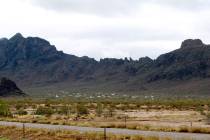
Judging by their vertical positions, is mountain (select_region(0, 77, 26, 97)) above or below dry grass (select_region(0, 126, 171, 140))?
above

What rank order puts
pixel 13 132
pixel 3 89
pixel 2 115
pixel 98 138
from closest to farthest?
pixel 98 138 → pixel 13 132 → pixel 2 115 → pixel 3 89

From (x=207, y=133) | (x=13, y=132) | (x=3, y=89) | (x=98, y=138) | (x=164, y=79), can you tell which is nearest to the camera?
(x=98, y=138)

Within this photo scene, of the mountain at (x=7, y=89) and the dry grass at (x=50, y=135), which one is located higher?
the mountain at (x=7, y=89)

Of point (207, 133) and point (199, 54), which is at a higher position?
point (199, 54)

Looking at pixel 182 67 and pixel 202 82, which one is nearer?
pixel 202 82

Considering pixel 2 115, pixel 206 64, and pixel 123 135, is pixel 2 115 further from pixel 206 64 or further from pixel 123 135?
pixel 206 64

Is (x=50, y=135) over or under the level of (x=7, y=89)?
under

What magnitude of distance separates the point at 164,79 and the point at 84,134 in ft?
531

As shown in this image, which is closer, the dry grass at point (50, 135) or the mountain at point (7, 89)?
the dry grass at point (50, 135)

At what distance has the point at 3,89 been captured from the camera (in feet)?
547

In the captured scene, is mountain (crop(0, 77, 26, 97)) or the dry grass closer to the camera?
the dry grass

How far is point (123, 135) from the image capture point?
30.6 m

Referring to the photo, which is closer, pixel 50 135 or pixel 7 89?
pixel 50 135

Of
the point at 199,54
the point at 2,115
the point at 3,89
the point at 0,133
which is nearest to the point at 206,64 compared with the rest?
the point at 199,54
